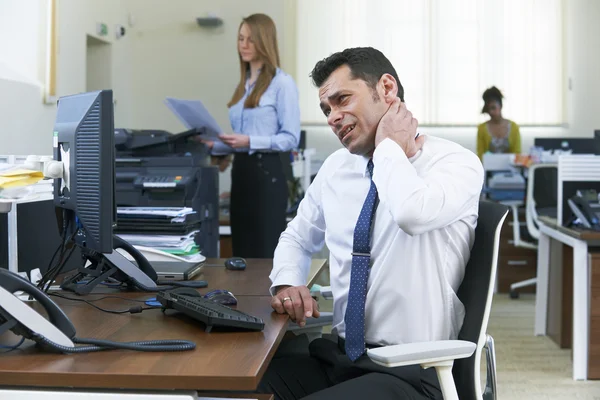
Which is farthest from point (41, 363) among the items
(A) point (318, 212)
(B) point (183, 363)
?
(A) point (318, 212)

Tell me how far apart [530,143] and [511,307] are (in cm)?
339

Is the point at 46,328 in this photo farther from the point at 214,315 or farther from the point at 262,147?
the point at 262,147

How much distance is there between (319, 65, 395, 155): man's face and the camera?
179 cm

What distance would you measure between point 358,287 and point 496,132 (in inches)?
236

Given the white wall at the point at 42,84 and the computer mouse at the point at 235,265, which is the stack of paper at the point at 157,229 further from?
the white wall at the point at 42,84

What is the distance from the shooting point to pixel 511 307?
5668mm

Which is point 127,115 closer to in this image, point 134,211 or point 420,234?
point 134,211

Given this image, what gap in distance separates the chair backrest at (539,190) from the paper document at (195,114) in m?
2.82

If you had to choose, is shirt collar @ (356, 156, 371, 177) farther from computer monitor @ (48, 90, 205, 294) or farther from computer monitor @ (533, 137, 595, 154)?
computer monitor @ (533, 137, 595, 154)

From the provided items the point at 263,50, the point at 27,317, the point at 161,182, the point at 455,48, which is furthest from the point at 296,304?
the point at 455,48

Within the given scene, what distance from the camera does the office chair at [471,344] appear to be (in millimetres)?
1389

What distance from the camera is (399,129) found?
1.75 metres

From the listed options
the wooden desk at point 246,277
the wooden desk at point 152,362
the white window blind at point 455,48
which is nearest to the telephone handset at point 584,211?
the wooden desk at point 246,277

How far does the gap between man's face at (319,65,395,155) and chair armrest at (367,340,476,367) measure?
21.8 inches
